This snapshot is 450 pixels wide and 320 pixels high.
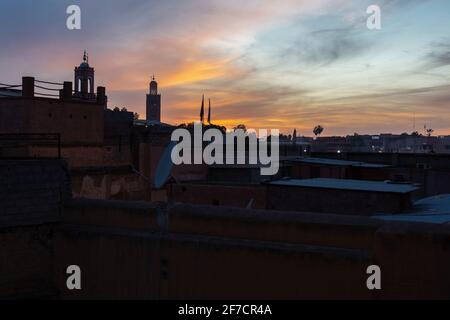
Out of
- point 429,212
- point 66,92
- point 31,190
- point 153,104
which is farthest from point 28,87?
point 153,104

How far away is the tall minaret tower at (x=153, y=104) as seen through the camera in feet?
339

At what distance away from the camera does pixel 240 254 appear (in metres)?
9.00

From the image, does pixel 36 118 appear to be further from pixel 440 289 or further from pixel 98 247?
pixel 440 289

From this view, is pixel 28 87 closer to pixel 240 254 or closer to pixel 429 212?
pixel 240 254

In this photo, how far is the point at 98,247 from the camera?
33.7 ft

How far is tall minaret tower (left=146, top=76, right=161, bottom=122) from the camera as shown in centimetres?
10344

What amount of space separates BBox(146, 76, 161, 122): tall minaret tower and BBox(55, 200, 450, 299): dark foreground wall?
307 ft

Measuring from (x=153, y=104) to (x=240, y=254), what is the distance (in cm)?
9735

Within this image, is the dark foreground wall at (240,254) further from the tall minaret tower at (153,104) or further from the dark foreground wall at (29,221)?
the tall minaret tower at (153,104)

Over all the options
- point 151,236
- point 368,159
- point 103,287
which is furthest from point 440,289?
point 368,159

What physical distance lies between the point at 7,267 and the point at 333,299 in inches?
280

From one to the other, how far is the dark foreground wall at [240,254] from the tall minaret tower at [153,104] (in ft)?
307

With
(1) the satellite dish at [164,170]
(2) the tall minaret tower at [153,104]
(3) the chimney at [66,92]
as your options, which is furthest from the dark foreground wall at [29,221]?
(2) the tall minaret tower at [153,104]

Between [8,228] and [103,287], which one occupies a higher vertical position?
[8,228]
